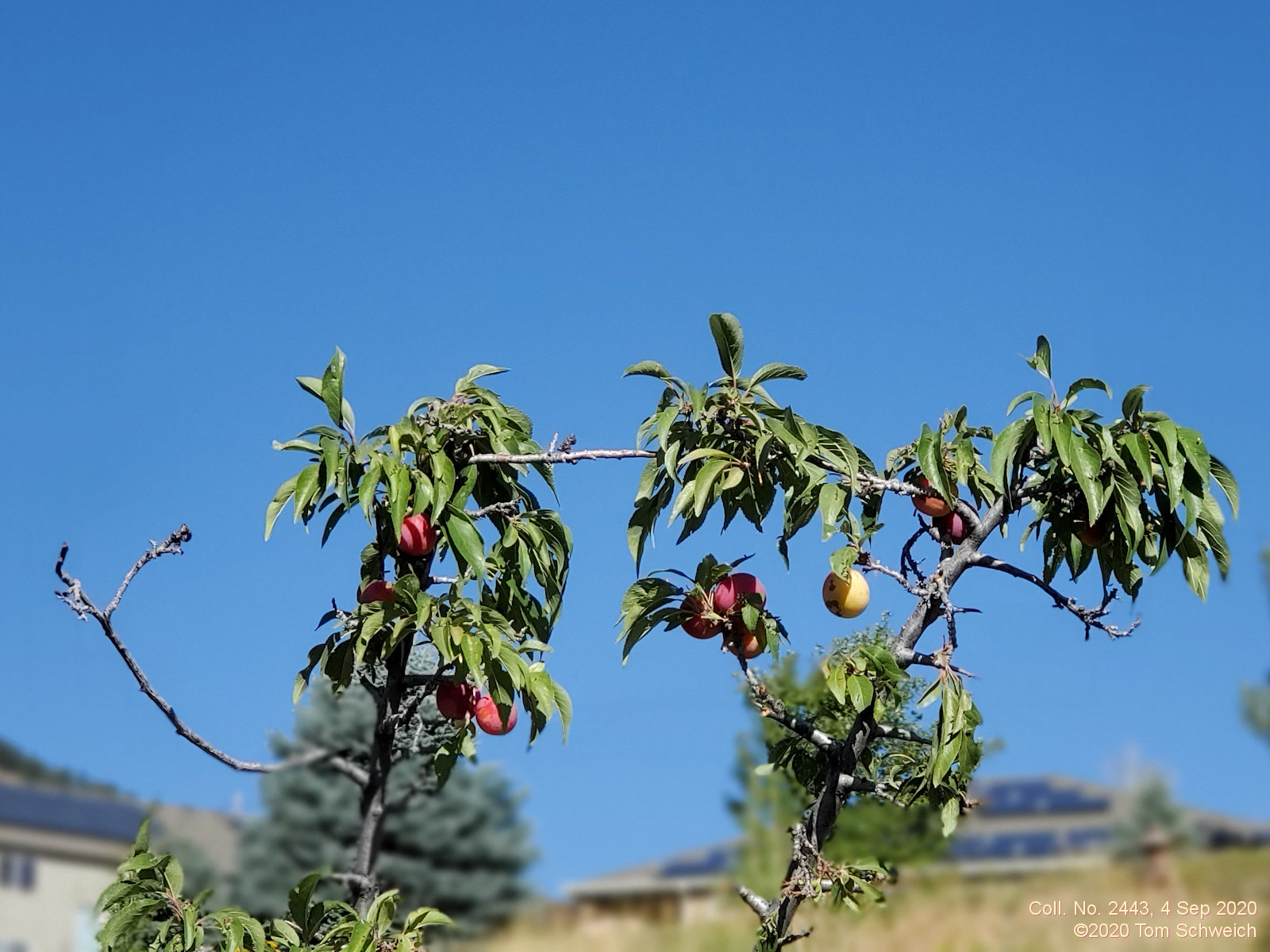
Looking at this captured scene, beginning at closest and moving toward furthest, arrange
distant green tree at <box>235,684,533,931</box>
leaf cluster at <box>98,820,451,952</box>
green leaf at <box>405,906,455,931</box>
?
leaf cluster at <box>98,820,451,952</box>
green leaf at <box>405,906,455,931</box>
distant green tree at <box>235,684,533,931</box>

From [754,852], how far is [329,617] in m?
3.42

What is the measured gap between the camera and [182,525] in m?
2.88

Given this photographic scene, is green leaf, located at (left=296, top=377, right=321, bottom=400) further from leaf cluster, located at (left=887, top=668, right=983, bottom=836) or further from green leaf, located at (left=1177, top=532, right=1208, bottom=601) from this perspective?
green leaf, located at (left=1177, top=532, right=1208, bottom=601)

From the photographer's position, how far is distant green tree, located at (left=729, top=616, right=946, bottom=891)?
10.2 feet

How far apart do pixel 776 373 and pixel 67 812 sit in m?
9.56

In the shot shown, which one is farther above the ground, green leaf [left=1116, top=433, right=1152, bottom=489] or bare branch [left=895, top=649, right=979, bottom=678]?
green leaf [left=1116, top=433, right=1152, bottom=489]

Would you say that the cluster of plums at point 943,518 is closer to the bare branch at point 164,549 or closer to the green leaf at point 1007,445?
the green leaf at point 1007,445

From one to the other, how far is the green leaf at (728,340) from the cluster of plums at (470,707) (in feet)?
3.07

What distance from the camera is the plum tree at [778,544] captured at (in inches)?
106

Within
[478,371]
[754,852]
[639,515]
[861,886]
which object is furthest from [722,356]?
[754,852]

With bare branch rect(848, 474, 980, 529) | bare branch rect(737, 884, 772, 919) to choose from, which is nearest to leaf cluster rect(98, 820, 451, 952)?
bare branch rect(737, 884, 772, 919)

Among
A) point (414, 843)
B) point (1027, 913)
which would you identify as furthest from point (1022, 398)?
point (414, 843)

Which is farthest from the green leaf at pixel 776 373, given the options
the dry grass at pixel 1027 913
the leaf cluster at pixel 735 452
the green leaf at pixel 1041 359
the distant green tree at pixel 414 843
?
the distant green tree at pixel 414 843

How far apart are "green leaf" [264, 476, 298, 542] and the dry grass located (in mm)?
4192
